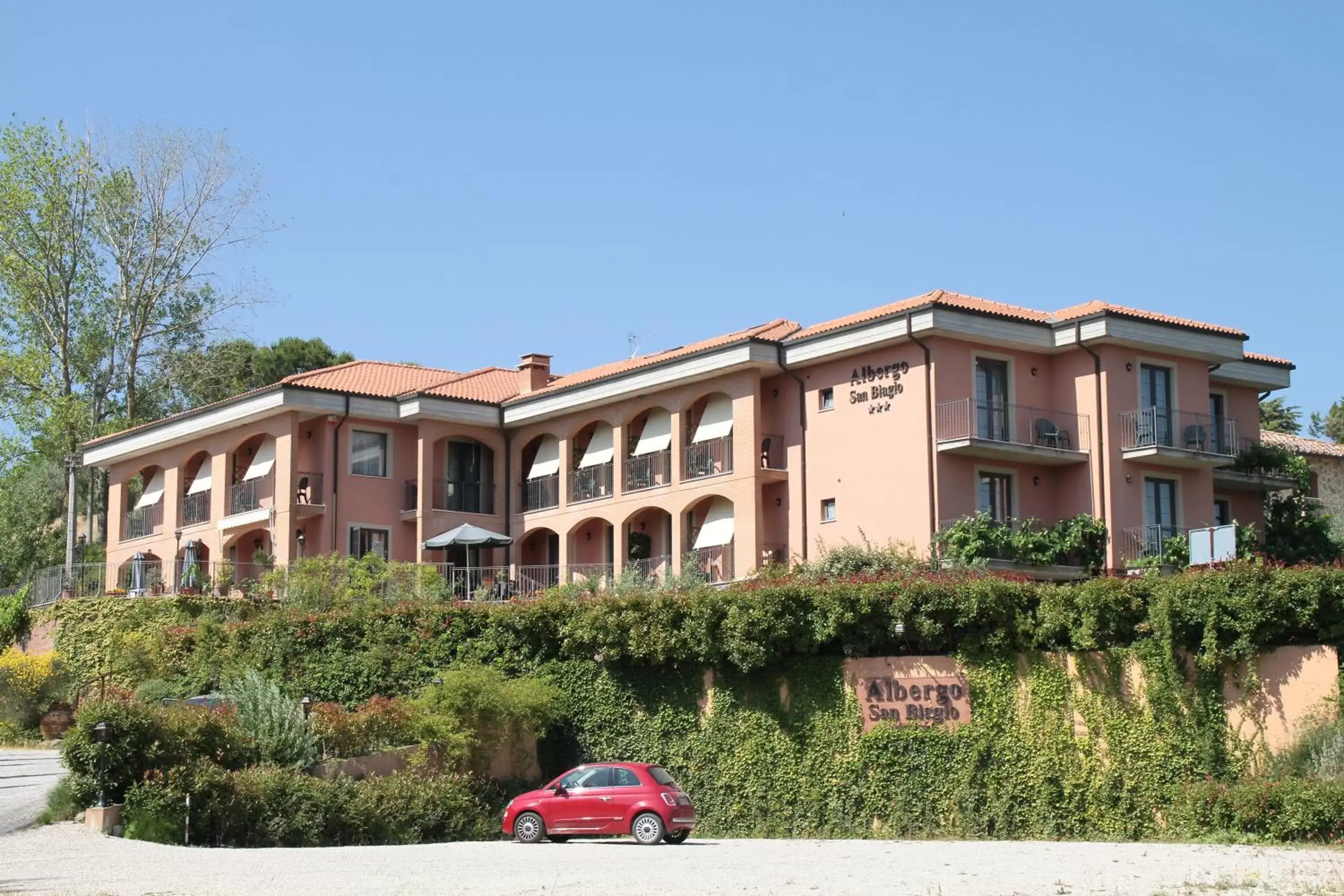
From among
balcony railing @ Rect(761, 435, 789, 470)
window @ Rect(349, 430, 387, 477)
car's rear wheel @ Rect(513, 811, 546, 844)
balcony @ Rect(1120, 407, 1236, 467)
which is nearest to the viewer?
car's rear wheel @ Rect(513, 811, 546, 844)

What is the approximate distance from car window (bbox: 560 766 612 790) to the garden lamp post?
7.51m

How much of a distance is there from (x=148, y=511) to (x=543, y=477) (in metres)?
14.2

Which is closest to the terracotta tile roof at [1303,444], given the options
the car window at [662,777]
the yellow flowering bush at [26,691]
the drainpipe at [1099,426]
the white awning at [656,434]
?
the drainpipe at [1099,426]

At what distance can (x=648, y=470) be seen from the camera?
160ft

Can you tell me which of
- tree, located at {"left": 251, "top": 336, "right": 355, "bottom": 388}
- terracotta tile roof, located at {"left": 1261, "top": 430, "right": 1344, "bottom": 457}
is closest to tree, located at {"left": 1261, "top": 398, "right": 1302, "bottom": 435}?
terracotta tile roof, located at {"left": 1261, "top": 430, "right": 1344, "bottom": 457}

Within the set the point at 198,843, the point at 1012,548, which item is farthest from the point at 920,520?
the point at 198,843

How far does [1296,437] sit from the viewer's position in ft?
198

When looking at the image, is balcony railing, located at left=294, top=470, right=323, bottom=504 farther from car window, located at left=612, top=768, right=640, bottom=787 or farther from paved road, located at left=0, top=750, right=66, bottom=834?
car window, located at left=612, top=768, right=640, bottom=787

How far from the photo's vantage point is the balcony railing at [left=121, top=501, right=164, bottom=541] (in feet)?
186

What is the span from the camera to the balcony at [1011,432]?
138 feet

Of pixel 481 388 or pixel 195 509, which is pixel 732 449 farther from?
pixel 195 509

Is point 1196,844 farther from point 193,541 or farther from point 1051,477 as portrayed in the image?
point 193,541

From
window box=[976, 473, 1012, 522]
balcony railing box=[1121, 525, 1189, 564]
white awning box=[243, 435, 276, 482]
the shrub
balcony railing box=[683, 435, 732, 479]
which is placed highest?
white awning box=[243, 435, 276, 482]

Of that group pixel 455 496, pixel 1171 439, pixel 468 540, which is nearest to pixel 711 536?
pixel 468 540
